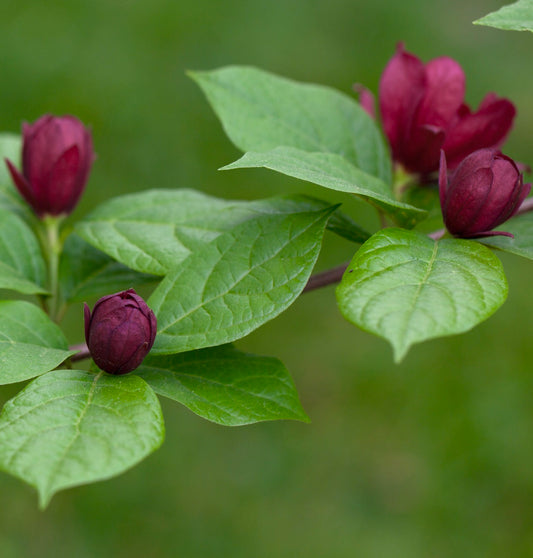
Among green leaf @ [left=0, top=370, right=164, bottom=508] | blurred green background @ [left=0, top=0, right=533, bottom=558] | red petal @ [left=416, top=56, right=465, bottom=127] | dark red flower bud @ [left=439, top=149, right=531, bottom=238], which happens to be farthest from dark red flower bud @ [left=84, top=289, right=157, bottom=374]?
blurred green background @ [left=0, top=0, right=533, bottom=558]

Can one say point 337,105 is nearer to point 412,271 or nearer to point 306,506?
point 412,271

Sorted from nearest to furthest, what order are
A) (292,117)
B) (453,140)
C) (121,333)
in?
(121,333) → (453,140) → (292,117)

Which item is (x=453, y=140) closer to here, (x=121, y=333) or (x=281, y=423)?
(x=121, y=333)

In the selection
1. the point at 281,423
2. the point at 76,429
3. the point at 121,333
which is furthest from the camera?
the point at 281,423

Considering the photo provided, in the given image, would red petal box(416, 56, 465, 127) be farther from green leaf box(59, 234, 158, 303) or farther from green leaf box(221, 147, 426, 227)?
green leaf box(59, 234, 158, 303)

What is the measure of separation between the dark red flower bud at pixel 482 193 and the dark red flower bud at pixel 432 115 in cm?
15

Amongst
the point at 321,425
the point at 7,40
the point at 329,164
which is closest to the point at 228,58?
the point at 7,40

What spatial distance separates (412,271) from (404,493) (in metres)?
2.92

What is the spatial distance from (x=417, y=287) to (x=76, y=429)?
1.24ft

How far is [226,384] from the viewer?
0.95 m

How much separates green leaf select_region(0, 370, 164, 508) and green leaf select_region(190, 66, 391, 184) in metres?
0.48

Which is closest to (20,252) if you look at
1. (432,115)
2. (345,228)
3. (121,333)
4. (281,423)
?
(121,333)

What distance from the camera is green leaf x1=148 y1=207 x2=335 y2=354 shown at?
90 cm

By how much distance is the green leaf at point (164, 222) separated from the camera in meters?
1.07
